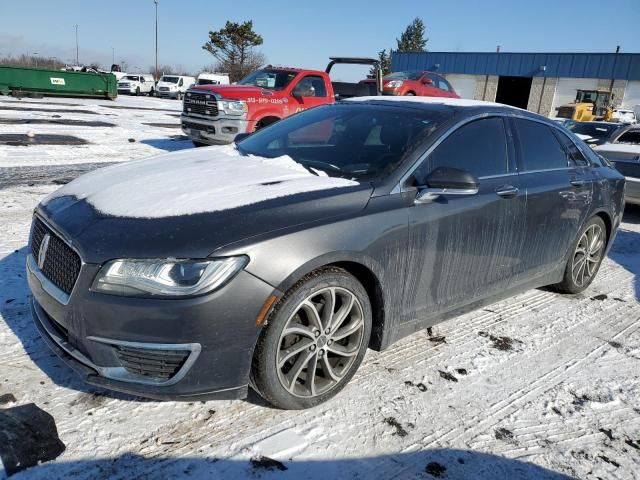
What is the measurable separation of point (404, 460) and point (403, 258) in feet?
3.39

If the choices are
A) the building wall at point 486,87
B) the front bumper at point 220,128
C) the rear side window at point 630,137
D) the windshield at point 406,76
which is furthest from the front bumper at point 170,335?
the building wall at point 486,87

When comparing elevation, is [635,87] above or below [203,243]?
above

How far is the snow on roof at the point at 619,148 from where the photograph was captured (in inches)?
312

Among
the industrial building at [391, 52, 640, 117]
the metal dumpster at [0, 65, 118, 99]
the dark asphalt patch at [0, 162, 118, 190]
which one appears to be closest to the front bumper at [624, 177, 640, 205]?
the dark asphalt patch at [0, 162, 118, 190]

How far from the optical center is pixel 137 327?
7.08 ft

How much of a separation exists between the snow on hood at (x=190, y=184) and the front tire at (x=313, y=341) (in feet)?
1.77

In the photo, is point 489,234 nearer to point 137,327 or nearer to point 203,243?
point 203,243

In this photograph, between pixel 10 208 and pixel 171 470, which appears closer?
pixel 171 470

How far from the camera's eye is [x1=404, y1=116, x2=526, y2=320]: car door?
116 inches

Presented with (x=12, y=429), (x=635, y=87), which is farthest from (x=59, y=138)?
(x=635, y=87)

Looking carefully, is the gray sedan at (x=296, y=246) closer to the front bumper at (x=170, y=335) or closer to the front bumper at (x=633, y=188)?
the front bumper at (x=170, y=335)

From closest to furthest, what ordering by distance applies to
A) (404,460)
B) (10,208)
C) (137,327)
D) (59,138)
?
1. (137,327)
2. (404,460)
3. (10,208)
4. (59,138)

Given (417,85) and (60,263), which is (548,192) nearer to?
(60,263)

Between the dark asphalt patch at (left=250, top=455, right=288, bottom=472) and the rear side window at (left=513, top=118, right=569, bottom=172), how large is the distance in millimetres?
2655
